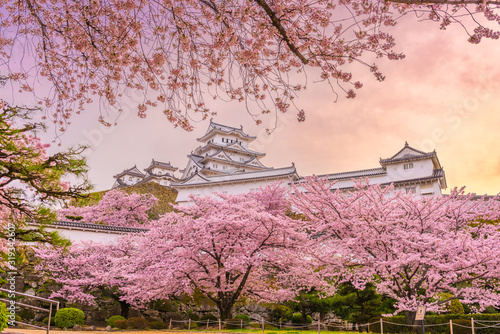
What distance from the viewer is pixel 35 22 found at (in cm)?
604

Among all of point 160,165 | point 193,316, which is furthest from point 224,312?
point 160,165

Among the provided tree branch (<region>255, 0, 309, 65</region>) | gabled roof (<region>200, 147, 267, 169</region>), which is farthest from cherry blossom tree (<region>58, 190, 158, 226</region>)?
tree branch (<region>255, 0, 309, 65</region>)

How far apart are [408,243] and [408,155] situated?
75.1ft

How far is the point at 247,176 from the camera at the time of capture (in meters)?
39.7

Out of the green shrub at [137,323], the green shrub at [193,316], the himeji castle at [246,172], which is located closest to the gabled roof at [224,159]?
the himeji castle at [246,172]

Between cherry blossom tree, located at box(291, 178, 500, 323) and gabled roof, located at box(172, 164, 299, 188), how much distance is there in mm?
22297

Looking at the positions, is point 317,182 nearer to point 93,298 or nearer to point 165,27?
point 165,27

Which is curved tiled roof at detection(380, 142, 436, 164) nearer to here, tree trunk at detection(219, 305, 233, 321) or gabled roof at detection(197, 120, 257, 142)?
tree trunk at detection(219, 305, 233, 321)

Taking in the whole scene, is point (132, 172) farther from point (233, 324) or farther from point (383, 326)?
point (383, 326)

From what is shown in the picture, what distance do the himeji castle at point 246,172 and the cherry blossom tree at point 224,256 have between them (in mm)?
5383

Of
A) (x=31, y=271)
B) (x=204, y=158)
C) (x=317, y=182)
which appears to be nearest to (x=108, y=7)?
(x=317, y=182)

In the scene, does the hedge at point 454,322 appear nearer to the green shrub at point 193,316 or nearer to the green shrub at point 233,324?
the green shrub at point 233,324

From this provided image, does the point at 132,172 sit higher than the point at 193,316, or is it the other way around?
the point at 132,172

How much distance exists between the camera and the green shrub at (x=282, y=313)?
1906 cm
